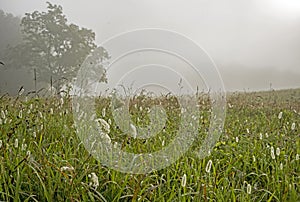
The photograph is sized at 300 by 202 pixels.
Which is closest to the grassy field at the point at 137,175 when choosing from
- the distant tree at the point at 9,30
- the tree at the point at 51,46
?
the tree at the point at 51,46

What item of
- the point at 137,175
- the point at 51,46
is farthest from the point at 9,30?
the point at 137,175

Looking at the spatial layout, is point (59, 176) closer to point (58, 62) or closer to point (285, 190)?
point (285, 190)

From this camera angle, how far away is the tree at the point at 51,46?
38781 mm

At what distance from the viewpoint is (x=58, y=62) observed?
39.2 metres

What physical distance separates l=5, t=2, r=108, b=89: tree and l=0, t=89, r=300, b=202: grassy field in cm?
3347

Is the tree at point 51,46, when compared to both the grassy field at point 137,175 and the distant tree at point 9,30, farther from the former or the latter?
the grassy field at point 137,175

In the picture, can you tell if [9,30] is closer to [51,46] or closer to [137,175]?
[51,46]

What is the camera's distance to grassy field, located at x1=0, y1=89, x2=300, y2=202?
2.80m

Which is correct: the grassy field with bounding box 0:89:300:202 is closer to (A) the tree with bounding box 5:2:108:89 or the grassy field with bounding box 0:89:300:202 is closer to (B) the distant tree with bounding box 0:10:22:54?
(A) the tree with bounding box 5:2:108:89

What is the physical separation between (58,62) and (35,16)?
794 cm

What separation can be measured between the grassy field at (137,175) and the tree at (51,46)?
33.5 metres

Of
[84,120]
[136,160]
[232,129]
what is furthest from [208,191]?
[232,129]

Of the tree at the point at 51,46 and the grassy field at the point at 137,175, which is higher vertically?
the tree at the point at 51,46

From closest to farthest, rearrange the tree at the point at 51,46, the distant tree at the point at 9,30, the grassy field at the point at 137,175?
the grassy field at the point at 137,175
the tree at the point at 51,46
the distant tree at the point at 9,30
